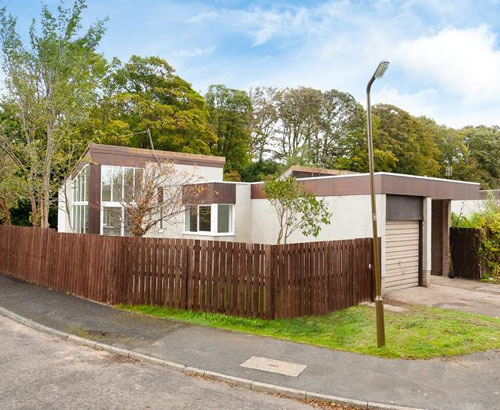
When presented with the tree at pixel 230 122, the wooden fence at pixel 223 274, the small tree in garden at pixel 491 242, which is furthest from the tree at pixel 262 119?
the wooden fence at pixel 223 274

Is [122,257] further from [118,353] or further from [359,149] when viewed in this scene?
[359,149]

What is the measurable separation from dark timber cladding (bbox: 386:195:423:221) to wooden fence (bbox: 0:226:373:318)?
2.22 meters

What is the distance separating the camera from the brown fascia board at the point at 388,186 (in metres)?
12.5

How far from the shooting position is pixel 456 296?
12.7 metres

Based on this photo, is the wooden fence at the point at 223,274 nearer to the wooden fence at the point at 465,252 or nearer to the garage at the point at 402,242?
the garage at the point at 402,242

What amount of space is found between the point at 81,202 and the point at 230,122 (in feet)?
74.3

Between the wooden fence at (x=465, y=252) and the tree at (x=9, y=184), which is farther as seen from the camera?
the wooden fence at (x=465, y=252)

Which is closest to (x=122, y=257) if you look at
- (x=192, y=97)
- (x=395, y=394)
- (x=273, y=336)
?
(x=273, y=336)

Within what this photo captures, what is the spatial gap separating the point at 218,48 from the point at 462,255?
13.5 meters

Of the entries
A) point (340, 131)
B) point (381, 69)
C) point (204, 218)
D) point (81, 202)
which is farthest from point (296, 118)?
point (381, 69)

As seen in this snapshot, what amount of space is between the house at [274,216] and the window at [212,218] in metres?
0.05

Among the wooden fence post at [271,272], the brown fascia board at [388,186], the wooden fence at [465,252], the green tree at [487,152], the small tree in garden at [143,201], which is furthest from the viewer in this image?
the green tree at [487,152]

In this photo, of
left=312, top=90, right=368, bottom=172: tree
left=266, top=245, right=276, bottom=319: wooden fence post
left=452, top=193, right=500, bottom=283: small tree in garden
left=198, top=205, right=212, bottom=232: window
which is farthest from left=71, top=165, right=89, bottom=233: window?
left=312, top=90, right=368, bottom=172: tree

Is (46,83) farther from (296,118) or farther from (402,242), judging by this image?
(296,118)
